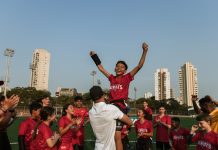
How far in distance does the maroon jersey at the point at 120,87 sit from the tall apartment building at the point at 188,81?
543 ft

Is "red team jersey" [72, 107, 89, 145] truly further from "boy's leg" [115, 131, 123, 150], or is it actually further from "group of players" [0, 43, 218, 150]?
"boy's leg" [115, 131, 123, 150]

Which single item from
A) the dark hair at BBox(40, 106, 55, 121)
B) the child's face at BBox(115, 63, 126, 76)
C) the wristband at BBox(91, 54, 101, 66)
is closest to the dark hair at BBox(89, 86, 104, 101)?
the dark hair at BBox(40, 106, 55, 121)

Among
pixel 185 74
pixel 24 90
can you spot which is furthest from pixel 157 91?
pixel 24 90

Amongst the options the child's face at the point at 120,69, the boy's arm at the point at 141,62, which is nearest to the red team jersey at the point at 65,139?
the child's face at the point at 120,69

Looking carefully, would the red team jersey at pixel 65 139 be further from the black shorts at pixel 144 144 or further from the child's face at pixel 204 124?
the child's face at pixel 204 124

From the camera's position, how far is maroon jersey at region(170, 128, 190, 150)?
9031 mm

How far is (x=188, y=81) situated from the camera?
169 metres

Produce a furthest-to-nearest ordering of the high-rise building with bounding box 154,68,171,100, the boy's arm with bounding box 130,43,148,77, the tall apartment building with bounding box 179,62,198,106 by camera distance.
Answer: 1. the high-rise building with bounding box 154,68,171,100
2. the tall apartment building with bounding box 179,62,198,106
3. the boy's arm with bounding box 130,43,148,77

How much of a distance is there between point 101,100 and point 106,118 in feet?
1.34

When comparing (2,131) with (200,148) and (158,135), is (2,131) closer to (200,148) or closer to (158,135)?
(200,148)

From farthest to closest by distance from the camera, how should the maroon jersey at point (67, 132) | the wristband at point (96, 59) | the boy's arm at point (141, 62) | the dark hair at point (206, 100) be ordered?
the maroon jersey at point (67, 132)
the wristband at point (96, 59)
the boy's arm at point (141, 62)
the dark hair at point (206, 100)

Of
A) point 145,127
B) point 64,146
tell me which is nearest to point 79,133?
point 64,146

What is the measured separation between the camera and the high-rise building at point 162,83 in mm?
178750

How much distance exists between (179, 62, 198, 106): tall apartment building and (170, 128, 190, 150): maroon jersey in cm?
16294
